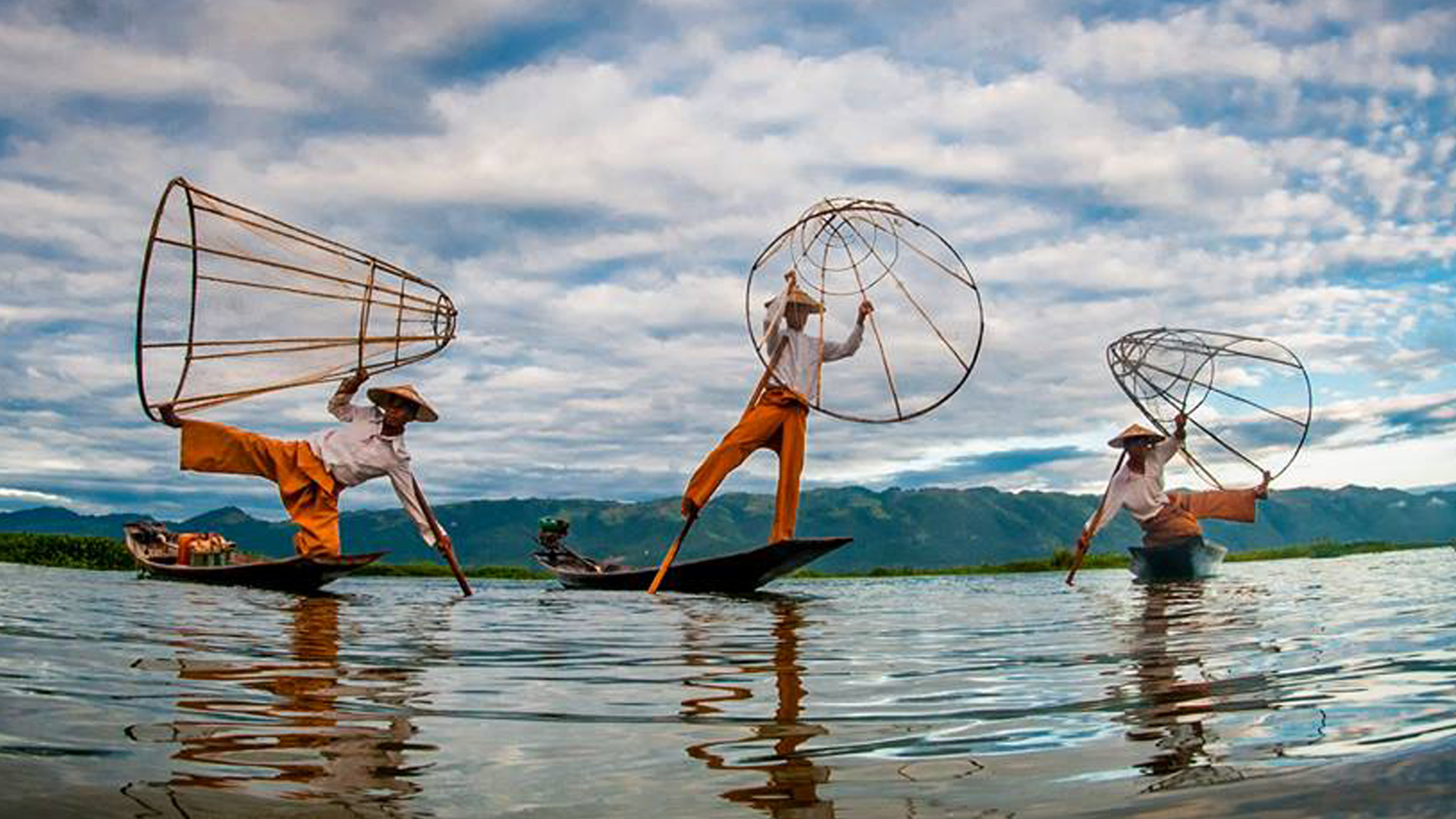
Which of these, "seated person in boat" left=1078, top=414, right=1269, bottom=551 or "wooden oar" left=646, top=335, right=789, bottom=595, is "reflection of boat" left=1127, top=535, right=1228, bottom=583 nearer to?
"seated person in boat" left=1078, top=414, right=1269, bottom=551

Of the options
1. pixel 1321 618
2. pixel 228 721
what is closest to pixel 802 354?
pixel 1321 618

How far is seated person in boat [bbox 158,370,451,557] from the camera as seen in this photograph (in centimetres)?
1134

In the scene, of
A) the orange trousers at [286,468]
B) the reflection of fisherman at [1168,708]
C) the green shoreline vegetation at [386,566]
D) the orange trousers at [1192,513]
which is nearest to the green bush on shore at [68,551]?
the green shoreline vegetation at [386,566]

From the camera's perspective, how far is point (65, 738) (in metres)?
2.12

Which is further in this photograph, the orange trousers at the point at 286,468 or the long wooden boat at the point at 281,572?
the long wooden boat at the point at 281,572

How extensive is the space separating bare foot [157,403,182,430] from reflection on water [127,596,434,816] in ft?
24.3

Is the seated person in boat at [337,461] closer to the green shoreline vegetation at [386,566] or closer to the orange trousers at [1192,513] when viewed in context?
the orange trousers at [1192,513]

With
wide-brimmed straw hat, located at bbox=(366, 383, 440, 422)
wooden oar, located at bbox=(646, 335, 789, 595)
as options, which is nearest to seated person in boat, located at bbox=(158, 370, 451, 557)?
wide-brimmed straw hat, located at bbox=(366, 383, 440, 422)

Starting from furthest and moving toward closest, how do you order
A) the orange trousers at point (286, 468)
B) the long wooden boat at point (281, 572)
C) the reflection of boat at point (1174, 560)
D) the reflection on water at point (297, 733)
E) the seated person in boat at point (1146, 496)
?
1. the seated person in boat at point (1146, 496)
2. the reflection of boat at point (1174, 560)
3. the long wooden boat at point (281, 572)
4. the orange trousers at point (286, 468)
5. the reflection on water at point (297, 733)

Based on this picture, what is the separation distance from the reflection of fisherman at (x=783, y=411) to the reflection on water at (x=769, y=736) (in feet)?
22.4

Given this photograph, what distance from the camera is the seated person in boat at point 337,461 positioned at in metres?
→ 11.3

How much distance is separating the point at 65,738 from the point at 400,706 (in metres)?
0.94

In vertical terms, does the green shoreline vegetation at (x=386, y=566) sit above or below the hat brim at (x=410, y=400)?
below

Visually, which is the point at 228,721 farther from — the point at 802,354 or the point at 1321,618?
the point at 802,354
